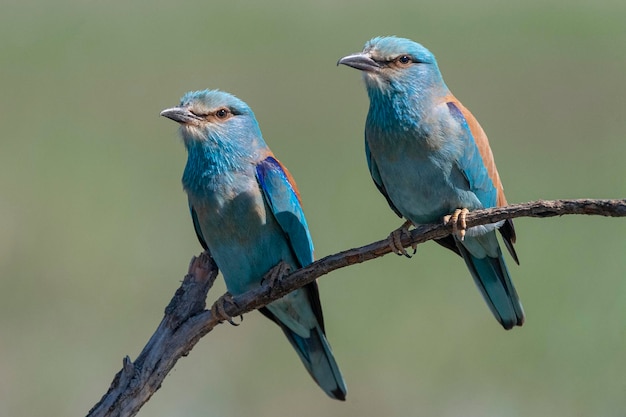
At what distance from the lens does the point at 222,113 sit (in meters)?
6.16

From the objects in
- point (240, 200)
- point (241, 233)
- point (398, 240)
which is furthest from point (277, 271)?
point (398, 240)

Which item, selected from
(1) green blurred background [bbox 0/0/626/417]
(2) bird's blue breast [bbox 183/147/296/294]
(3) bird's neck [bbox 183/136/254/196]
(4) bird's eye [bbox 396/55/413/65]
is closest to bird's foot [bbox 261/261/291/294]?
(2) bird's blue breast [bbox 183/147/296/294]

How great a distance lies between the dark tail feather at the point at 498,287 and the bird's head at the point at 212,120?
1189 millimetres

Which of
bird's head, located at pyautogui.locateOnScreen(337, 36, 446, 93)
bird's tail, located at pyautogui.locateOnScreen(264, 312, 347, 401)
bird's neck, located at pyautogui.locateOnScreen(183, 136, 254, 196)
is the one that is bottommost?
bird's tail, located at pyautogui.locateOnScreen(264, 312, 347, 401)

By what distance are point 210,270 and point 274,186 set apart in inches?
19.4

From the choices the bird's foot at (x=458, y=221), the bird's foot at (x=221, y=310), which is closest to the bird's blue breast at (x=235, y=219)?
the bird's foot at (x=221, y=310)

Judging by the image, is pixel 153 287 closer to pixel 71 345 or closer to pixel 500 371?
pixel 71 345

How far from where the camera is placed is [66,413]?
8.39 meters

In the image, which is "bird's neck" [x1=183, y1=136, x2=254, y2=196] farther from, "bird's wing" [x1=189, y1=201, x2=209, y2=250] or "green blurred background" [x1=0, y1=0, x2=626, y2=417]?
"green blurred background" [x1=0, y1=0, x2=626, y2=417]

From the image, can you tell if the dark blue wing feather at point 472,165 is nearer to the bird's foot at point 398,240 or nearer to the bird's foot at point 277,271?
the bird's foot at point 398,240

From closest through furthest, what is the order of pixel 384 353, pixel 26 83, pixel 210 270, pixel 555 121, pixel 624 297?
pixel 210 270 < pixel 384 353 < pixel 624 297 < pixel 555 121 < pixel 26 83

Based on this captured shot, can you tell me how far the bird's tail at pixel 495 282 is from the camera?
6.11 m

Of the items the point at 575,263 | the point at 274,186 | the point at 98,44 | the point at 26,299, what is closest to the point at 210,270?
the point at 274,186

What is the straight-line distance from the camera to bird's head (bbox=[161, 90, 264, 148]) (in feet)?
19.9
